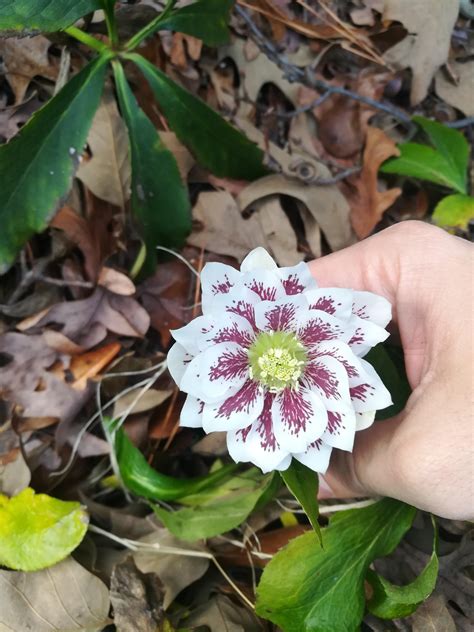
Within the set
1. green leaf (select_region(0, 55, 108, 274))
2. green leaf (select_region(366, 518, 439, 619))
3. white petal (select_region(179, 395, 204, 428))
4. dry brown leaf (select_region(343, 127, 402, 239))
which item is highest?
green leaf (select_region(0, 55, 108, 274))

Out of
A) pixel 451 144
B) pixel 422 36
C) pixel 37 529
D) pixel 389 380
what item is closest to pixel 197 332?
pixel 389 380

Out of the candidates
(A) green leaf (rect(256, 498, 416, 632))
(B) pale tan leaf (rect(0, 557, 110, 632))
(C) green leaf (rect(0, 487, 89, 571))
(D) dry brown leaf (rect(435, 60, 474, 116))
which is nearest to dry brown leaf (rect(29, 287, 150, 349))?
(C) green leaf (rect(0, 487, 89, 571))

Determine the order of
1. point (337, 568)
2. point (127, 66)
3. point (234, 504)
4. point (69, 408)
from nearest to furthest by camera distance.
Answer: point (337, 568)
point (234, 504)
point (69, 408)
point (127, 66)

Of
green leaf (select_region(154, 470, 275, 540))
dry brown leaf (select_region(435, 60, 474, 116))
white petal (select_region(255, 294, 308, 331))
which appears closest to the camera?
white petal (select_region(255, 294, 308, 331))

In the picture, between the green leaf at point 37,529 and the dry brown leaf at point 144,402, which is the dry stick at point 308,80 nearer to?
the dry brown leaf at point 144,402

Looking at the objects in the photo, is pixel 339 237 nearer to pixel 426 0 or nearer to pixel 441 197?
pixel 441 197

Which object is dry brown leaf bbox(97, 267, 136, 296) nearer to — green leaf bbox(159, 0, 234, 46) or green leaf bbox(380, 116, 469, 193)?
green leaf bbox(159, 0, 234, 46)

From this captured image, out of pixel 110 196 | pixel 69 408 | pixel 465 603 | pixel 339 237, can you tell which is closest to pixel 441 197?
pixel 339 237
